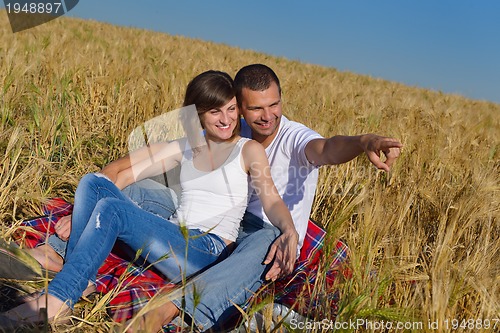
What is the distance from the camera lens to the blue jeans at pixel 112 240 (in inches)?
62.0

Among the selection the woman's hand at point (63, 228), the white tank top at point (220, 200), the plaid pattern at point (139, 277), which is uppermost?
the white tank top at point (220, 200)

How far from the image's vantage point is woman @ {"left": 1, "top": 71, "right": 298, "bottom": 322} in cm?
162

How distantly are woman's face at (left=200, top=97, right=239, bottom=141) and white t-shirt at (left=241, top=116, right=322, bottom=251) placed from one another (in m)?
0.22

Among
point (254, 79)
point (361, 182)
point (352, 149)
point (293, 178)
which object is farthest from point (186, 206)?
point (361, 182)

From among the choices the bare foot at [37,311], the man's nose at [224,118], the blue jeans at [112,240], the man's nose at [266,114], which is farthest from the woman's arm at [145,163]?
the bare foot at [37,311]

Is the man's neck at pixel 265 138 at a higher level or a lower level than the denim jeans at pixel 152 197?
higher

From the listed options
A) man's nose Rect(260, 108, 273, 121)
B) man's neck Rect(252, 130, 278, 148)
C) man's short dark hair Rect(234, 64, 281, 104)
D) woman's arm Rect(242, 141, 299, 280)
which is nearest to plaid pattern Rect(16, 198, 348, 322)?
woman's arm Rect(242, 141, 299, 280)

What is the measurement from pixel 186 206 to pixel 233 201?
192 mm

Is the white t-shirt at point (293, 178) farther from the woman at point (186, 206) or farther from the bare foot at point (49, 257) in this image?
the bare foot at point (49, 257)

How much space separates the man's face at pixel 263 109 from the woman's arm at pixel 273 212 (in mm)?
114

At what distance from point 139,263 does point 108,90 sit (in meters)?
1.62

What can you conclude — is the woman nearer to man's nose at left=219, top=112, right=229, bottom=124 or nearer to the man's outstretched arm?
man's nose at left=219, top=112, right=229, bottom=124

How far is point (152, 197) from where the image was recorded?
90.5 inches

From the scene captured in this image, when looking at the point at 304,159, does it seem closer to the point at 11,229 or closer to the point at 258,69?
the point at 258,69
